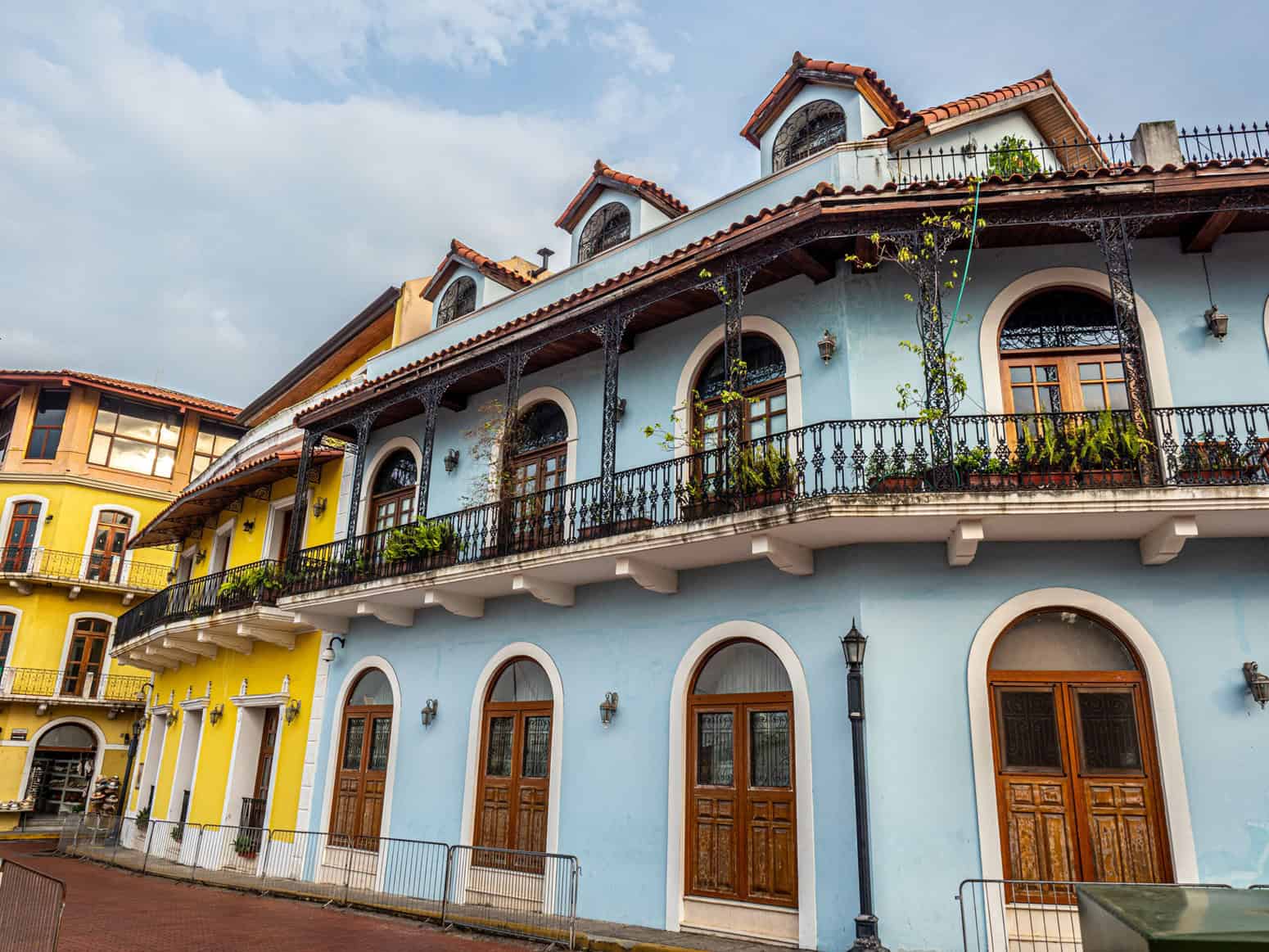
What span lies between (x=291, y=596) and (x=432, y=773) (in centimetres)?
381

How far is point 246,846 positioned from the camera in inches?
623

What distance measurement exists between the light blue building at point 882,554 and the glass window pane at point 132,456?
19250 millimetres

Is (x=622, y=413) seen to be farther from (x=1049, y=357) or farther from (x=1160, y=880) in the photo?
(x=1160, y=880)

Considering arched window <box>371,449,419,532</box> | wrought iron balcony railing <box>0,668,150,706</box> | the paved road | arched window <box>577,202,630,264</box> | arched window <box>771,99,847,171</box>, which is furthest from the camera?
wrought iron balcony railing <box>0,668,150,706</box>

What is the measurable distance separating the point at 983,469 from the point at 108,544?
27150 millimetres

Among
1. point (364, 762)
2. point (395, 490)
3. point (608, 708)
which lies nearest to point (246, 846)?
point (364, 762)

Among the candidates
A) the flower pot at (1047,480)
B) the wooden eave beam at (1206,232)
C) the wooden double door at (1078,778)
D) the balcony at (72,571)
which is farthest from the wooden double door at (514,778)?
the balcony at (72,571)

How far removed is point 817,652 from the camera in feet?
31.4

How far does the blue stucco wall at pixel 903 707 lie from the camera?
8.43 m

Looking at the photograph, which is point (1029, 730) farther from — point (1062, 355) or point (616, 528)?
point (616, 528)

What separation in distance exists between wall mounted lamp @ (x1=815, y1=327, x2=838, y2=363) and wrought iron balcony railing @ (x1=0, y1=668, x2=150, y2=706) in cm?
2514

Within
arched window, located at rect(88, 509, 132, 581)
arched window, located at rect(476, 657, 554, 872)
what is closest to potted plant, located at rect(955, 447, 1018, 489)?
arched window, located at rect(476, 657, 554, 872)

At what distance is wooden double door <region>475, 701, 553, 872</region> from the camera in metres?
11.8

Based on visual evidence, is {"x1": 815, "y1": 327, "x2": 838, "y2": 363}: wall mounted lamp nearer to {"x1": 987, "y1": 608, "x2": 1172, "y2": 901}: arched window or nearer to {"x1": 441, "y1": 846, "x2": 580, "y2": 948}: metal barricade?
{"x1": 987, "y1": 608, "x2": 1172, "y2": 901}: arched window
